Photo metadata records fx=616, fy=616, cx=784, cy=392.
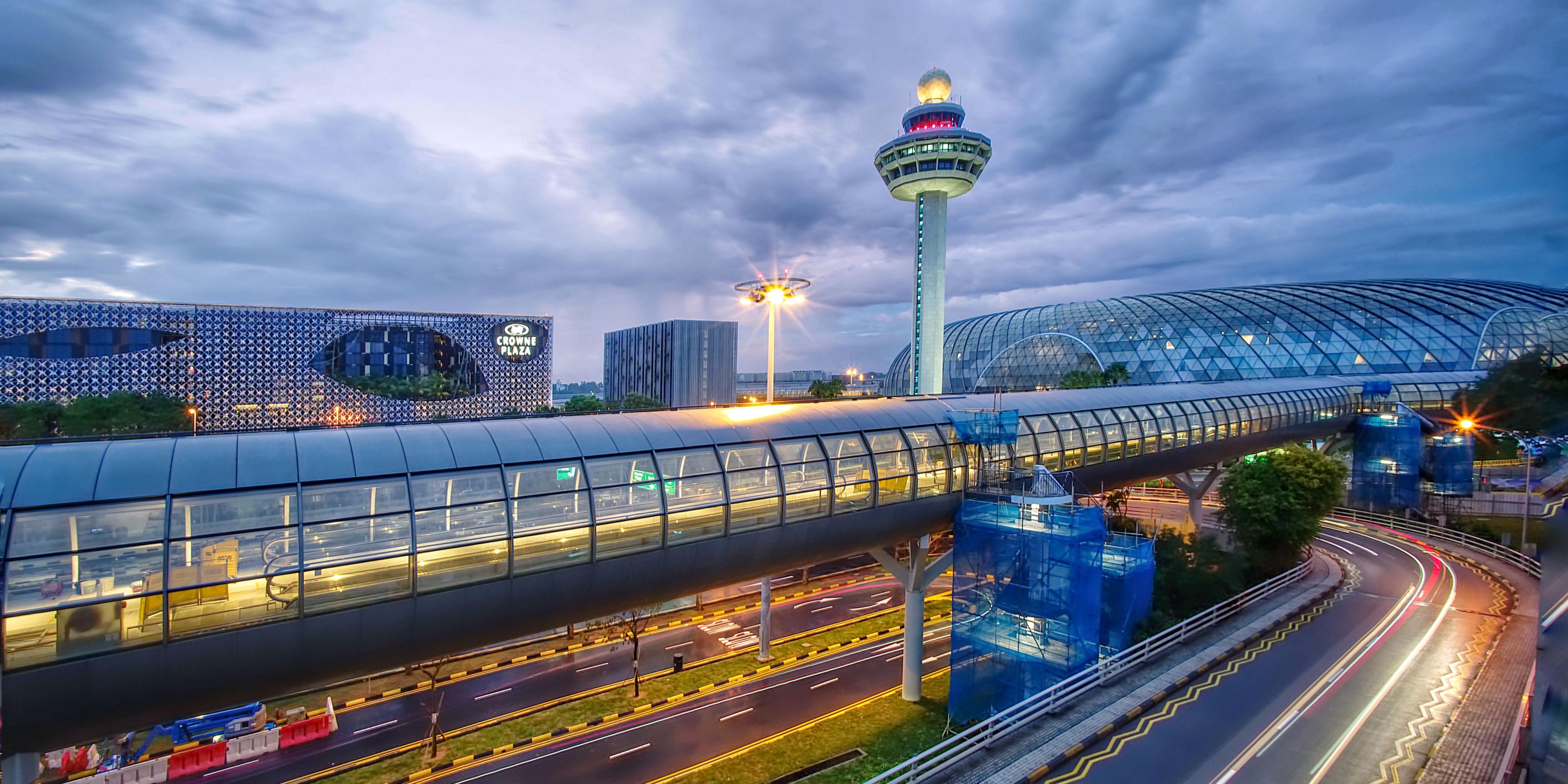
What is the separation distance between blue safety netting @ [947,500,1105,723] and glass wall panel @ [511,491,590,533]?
13.0 meters

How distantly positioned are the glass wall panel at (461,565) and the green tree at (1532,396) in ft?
57.7

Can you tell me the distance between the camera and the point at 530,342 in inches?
4574

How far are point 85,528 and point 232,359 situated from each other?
373 ft

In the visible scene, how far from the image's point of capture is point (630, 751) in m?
21.1

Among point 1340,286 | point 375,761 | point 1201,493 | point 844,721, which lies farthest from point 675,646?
point 1340,286

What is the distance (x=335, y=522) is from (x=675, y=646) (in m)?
21.8

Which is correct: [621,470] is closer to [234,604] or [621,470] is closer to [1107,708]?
[234,604]

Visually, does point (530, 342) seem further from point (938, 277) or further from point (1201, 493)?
point (1201, 493)

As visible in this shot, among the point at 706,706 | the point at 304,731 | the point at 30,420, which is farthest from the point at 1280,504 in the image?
the point at 30,420

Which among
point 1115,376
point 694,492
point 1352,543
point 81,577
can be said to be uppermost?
point 1115,376

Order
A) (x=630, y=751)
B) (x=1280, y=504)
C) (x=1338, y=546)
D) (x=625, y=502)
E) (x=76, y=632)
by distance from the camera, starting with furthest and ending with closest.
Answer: (x=1338, y=546) < (x=1280, y=504) < (x=630, y=751) < (x=625, y=502) < (x=76, y=632)

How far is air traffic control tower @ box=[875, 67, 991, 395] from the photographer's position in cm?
6569

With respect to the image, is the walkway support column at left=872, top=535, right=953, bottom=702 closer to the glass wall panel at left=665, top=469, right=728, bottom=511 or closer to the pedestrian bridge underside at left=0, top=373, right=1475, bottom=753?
the pedestrian bridge underside at left=0, top=373, right=1475, bottom=753

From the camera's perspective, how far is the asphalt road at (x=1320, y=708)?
1500 cm
